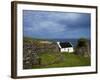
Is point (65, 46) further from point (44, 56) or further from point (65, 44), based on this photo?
point (44, 56)

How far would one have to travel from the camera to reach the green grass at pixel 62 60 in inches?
84.8

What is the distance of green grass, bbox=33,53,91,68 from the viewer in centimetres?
215

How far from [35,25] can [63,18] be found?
278 mm

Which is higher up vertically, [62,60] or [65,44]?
[65,44]

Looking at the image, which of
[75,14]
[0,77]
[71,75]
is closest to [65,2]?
[75,14]

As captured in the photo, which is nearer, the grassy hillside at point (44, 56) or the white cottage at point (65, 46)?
the grassy hillside at point (44, 56)

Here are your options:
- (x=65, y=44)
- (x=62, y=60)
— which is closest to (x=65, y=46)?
(x=65, y=44)

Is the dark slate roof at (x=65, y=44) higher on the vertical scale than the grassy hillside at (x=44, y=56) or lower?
higher

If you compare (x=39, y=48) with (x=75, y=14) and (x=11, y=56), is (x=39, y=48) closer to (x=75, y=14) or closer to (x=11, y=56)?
(x=11, y=56)

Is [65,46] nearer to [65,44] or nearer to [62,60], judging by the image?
[65,44]

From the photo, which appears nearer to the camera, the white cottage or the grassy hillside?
the grassy hillside

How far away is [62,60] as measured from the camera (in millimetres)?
2223

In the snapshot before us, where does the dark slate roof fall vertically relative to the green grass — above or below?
above

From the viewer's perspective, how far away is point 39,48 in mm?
2139
